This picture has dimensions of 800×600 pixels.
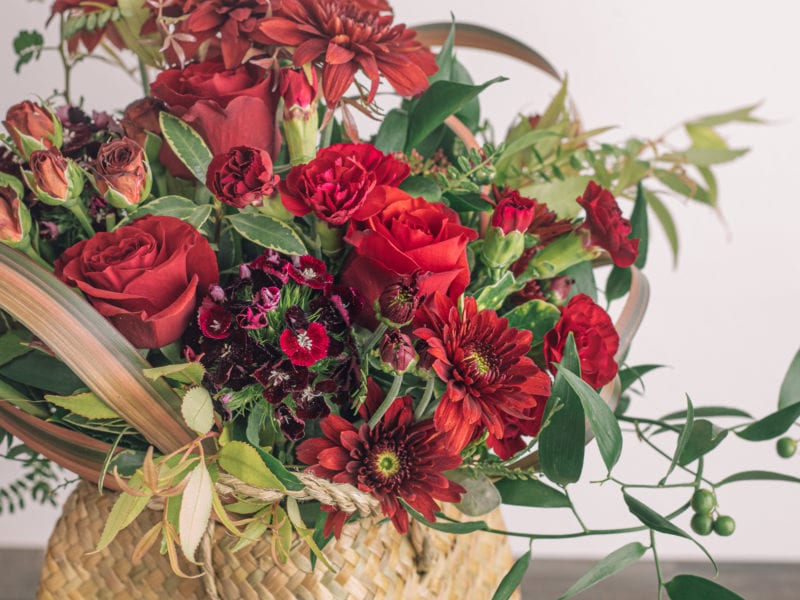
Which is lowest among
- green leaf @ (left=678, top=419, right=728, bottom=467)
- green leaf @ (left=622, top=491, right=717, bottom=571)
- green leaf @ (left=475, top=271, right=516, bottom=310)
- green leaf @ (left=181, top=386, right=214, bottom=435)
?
green leaf @ (left=622, top=491, right=717, bottom=571)

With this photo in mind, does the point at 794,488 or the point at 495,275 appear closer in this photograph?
the point at 495,275

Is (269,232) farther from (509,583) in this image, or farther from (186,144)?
(509,583)

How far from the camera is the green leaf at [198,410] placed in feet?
1.28

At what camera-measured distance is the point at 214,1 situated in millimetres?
468

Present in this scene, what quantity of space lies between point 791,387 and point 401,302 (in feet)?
1.04

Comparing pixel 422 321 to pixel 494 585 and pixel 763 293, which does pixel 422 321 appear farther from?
pixel 763 293

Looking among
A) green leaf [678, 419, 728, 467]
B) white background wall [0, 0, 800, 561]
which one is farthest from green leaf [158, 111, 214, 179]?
white background wall [0, 0, 800, 561]

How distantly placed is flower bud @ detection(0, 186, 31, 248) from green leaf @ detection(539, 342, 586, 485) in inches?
12.0

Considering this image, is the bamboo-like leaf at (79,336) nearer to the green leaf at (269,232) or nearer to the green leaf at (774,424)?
the green leaf at (269,232)

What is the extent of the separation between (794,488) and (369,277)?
0.95m

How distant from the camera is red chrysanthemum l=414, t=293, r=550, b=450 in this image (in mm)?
385

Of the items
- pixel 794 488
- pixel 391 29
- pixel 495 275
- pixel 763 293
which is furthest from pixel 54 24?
pixel 794 488

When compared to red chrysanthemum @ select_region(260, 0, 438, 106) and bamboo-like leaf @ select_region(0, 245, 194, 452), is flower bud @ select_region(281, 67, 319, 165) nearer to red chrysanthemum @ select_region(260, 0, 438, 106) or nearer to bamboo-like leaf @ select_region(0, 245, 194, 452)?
red chrysanthemum @ select_region(260, 0, 438, 106)

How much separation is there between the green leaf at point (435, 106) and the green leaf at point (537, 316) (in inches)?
5.4
